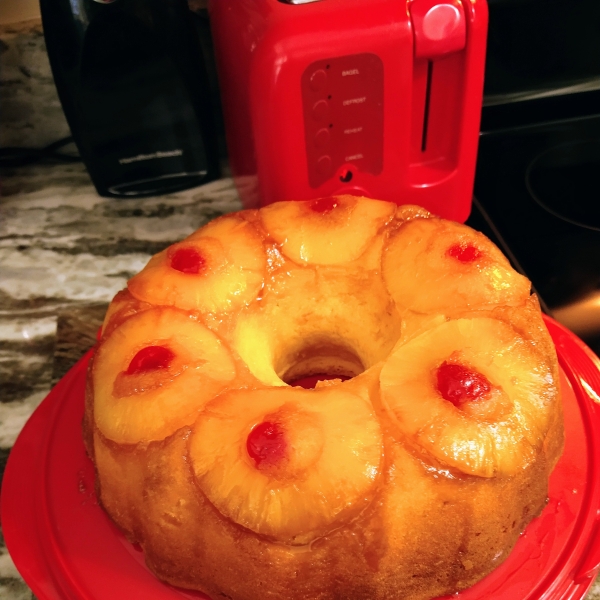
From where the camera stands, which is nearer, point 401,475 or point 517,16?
point 401,475

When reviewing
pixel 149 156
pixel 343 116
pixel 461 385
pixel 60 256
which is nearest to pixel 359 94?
pixel 343 116

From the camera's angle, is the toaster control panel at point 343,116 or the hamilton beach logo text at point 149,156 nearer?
the toaster control panel at point 343,116

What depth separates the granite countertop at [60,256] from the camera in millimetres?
1095

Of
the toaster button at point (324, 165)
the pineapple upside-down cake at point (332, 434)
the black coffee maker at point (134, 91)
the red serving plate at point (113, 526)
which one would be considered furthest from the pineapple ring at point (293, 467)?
the black coffee maker at point (134, 91)

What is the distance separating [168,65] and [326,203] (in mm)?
482

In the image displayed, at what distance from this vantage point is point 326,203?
36.2 inches

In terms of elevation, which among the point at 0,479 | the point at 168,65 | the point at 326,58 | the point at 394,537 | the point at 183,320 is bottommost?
the point at 0,479

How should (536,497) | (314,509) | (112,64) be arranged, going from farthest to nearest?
(112,64) → (536,497) → (314,509)

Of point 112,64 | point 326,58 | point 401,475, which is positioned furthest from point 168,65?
point 401,475

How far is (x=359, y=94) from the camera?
2.97 feet

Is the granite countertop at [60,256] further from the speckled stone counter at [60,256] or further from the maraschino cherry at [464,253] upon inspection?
the maraschino cherry at [464,253]

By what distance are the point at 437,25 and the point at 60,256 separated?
2.82 feet

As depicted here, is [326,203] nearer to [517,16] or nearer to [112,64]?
[112,64]

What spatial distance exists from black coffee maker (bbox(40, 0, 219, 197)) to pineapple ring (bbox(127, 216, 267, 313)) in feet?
1.43
